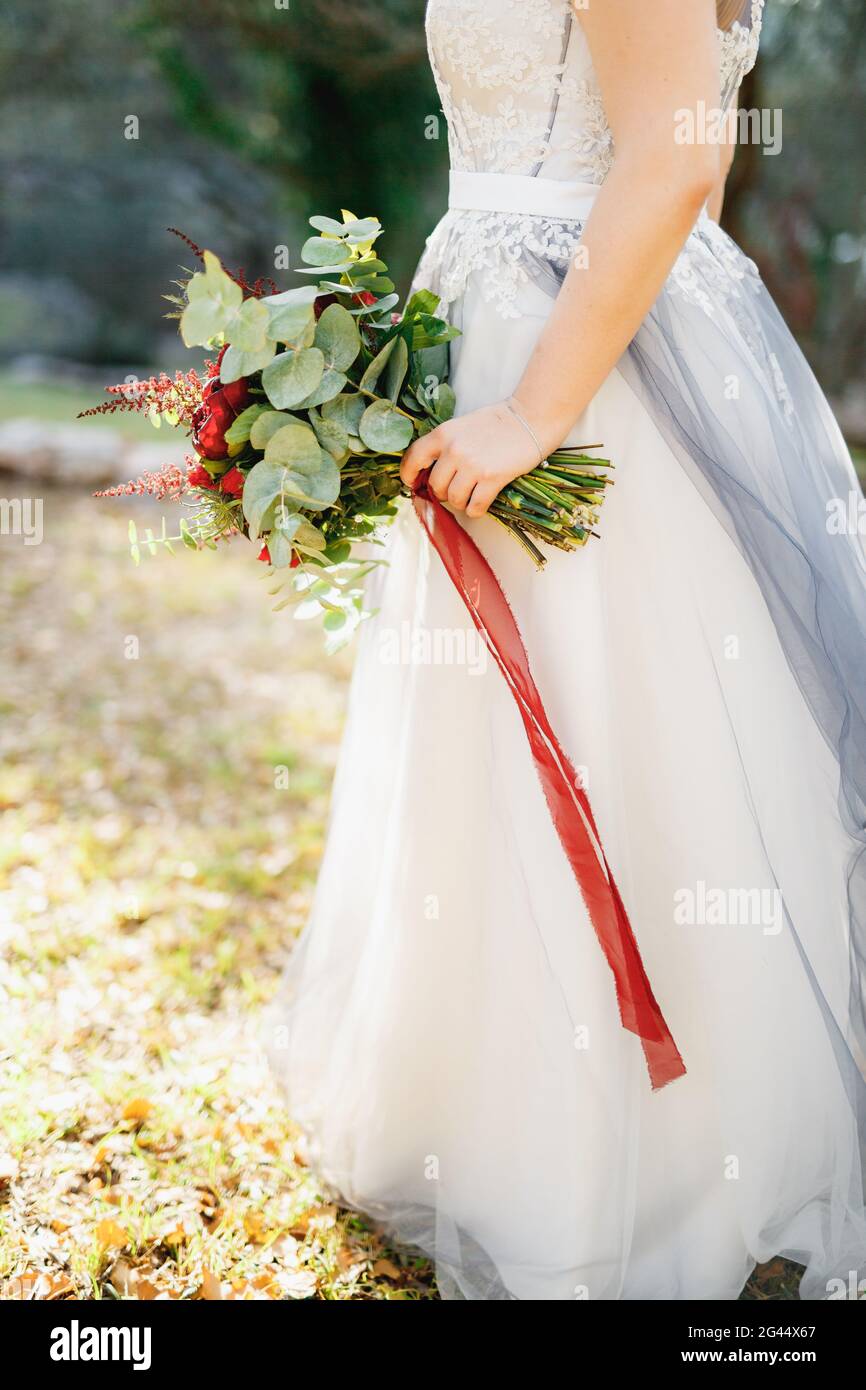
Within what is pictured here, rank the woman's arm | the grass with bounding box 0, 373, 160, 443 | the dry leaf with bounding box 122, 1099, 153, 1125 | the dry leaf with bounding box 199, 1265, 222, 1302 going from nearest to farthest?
the woman's arm → the dry leaf with bounding box 199, 1265, 222, 1302 → the dry leaf with bounding box 122, 1099, 153, 1125 → the grass with bounding box 0, 373, 160, 443

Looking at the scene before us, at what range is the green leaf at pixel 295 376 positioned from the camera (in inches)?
57.9

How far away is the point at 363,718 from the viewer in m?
2.04

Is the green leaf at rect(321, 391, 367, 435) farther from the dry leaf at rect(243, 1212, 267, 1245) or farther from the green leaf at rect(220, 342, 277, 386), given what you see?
the dry leaf at rect(243, 1212, 267, 1245)

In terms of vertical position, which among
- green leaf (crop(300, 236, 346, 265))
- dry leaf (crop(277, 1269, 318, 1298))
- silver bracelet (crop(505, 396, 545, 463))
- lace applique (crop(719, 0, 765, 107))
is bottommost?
dry leaf (crop(277, 1269, 318, 1298))

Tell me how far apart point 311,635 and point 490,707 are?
3.87 meters

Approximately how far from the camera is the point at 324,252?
5.01 ft

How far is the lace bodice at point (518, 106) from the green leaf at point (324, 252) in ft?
0.66

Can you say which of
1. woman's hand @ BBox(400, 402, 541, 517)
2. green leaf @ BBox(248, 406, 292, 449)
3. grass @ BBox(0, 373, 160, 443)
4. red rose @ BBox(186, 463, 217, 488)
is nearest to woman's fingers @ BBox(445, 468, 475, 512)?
woman's hand @ BBox(400, 402, 541, 517)

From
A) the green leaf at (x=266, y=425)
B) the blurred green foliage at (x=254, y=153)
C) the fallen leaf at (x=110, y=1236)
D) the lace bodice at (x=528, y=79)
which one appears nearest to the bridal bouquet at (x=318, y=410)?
the green leaf at (x=266, y=425)

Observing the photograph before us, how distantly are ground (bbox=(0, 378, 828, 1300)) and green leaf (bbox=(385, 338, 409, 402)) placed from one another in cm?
144

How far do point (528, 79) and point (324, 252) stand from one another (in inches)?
14.5

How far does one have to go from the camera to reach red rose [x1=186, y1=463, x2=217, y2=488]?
1550mm

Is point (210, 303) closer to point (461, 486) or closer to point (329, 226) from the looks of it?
point (329, 226)

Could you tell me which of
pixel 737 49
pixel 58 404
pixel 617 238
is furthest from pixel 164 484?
pixel 58 404
